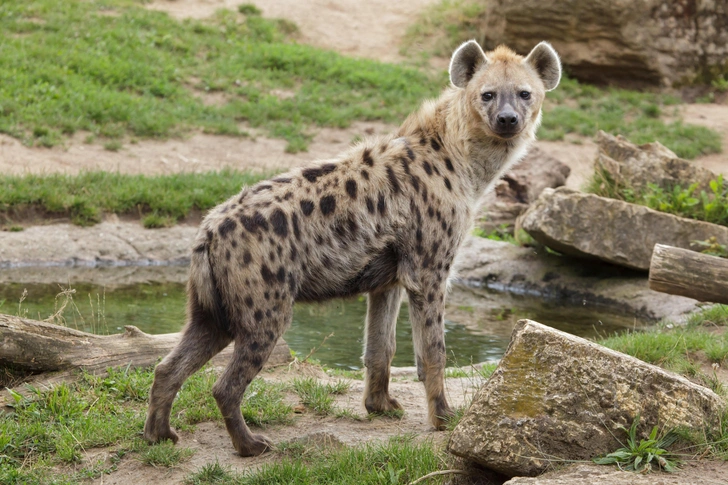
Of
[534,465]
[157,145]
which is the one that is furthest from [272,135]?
[534,465]

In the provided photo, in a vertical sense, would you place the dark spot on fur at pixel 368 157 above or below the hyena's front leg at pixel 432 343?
above

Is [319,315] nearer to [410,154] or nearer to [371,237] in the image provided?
[410,154]

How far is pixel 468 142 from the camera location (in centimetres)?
456

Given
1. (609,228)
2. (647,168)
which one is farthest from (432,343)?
(647,168)

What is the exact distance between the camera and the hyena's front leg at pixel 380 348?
179 inches

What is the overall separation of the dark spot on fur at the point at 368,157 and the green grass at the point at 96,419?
4.28 feet

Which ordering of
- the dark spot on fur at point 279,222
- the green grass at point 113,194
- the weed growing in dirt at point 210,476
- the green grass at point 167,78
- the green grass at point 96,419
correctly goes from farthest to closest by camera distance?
the green grass at point 167,78 → the green grass at point 113,194 → the dark spot on fur at point 279,222 → the green grass at point 96,419 → the weed growing in dirt at point 210,476

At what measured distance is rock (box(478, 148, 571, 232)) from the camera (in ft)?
33.7

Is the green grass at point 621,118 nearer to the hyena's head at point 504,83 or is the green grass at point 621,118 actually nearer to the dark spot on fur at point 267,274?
the hyena's head at point 504,83

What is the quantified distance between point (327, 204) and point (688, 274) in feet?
8.26

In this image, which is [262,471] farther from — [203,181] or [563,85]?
[563,85]

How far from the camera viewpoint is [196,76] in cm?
1354

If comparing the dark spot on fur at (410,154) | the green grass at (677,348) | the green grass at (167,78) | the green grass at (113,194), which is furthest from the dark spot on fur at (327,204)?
the green grass at (167,78)

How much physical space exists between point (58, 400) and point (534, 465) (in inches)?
92.1
